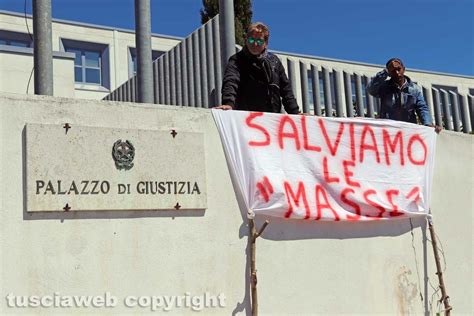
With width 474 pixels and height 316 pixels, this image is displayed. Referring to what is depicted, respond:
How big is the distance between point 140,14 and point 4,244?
10.0ft

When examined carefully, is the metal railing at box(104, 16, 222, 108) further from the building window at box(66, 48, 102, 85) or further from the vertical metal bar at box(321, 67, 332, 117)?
the building window at box(66, 48, 102, 85)

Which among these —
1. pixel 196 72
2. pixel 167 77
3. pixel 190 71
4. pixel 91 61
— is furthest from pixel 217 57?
pixel 91 61

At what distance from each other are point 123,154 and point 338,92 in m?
3.02

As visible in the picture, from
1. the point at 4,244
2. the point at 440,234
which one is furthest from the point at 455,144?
the point at 4,244

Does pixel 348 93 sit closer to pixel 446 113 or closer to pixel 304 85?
pixel 304 85

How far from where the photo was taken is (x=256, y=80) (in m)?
5.34

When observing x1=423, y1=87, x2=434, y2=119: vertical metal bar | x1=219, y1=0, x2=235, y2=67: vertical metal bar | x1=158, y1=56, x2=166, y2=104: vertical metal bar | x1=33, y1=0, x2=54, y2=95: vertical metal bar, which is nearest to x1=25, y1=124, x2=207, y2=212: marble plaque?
x1=33, y1=0, x2=54, y2=95: vertical metal bar

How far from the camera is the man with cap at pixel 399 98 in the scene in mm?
6371

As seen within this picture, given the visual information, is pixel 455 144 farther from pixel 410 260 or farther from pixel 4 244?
pixel 4 244

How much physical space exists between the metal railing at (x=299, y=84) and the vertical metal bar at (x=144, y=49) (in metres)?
0.63

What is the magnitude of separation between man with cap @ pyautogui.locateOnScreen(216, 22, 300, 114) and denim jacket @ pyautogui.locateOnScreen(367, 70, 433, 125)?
1236 mm

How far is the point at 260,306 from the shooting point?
4895mm

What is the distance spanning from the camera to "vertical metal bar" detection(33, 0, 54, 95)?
18.4 ft
